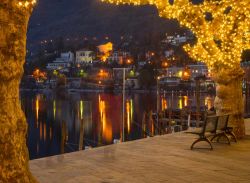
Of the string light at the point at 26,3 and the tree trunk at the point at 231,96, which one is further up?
the string light at the point at 26,3

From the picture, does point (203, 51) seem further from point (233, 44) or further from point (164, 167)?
point (164, 167)

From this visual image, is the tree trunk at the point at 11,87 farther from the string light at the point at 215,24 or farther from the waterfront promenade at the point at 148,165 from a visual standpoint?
the string light at the point at 215,24

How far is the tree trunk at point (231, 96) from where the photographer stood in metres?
10.8


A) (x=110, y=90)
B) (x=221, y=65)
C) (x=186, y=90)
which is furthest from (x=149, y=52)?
(x=221, y=65)

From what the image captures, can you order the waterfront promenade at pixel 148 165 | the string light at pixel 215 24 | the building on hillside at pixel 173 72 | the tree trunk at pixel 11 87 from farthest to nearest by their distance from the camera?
1. the building on hillside at pixel 173 72
2. the string light at pixel 215 24
3. the waterfront promenade at pixel 148 165
4. the tree trunk at pixel 11 87

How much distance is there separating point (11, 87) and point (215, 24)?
293 inches

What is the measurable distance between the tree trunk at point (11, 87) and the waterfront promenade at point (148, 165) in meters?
2.71

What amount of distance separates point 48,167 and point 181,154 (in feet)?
9.70

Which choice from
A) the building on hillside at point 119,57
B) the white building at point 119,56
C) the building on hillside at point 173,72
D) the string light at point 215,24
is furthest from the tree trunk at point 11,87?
the white building at point 119,56

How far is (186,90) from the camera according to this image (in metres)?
144

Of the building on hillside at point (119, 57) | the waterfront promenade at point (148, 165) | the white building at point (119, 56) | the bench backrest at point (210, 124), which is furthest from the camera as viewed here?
the white building at point (119, 56)

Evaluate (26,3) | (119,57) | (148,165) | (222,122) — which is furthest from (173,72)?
(26,3)

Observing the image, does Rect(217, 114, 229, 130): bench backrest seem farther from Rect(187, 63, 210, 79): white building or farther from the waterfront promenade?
Rect(187, 63, 210, 79): white building

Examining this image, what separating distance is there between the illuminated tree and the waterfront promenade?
176 cm
